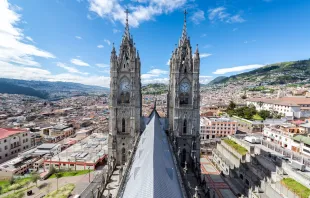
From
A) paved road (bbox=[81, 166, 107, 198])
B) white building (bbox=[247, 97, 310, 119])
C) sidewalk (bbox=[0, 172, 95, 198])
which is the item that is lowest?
sidewalk (bbox=[0, 172, 95, 198])

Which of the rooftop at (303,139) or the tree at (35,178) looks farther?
the tree at (35,178)

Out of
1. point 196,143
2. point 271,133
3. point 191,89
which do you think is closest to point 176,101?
point 191,89

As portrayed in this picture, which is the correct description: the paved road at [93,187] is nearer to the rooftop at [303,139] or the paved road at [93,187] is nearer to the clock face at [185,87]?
the clock face at [185,87]

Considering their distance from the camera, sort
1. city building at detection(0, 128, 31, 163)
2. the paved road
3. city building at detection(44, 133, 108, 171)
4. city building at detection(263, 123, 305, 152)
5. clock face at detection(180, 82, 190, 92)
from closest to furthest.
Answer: clock face at detection(180, 82, 190, 92) < the paved road < city building at detection(263, 123, 305, 152) < city building at detection(44, 133, 108, 171) < city building at detection(0, 128, 31, 163)

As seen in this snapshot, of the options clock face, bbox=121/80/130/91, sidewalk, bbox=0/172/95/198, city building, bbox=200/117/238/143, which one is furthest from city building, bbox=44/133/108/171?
city building, bbox=200/117/238/143

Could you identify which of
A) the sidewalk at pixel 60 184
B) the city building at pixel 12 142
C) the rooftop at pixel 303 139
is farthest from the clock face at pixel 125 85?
the city building at pixel 12 142

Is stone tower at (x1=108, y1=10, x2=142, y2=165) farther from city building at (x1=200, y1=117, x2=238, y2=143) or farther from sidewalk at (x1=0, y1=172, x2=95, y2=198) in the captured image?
city building at (x1=200, y1=117, x2=238, y2=143)
